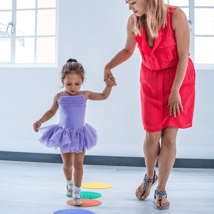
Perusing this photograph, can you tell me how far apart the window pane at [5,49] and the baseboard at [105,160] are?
1.24 m

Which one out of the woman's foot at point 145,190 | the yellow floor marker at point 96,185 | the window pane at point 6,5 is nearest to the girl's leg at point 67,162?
the yellow floor marker at point 96,185

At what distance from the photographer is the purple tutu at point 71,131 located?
1606 millimetres

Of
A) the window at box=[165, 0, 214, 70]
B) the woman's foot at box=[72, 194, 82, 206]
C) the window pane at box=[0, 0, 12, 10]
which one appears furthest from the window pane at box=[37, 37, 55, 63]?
the woman's foot at box=[72, 194, 82, 206]

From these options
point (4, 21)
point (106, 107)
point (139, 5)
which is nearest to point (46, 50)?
point (4, 21)

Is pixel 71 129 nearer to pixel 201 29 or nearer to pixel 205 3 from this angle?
pixel 201 29

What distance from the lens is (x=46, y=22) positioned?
3395 millimetres

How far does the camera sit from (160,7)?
1.47 metres

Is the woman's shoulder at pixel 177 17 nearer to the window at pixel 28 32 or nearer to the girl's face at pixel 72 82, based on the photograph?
the girl's face at pixel 72 82

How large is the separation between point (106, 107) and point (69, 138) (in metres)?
1.49

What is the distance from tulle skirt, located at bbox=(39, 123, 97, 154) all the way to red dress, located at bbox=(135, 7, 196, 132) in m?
0.37

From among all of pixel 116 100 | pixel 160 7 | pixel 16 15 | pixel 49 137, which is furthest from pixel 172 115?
pixel 16 15

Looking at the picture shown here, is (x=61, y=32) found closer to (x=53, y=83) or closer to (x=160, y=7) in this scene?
(x=53, y=83)

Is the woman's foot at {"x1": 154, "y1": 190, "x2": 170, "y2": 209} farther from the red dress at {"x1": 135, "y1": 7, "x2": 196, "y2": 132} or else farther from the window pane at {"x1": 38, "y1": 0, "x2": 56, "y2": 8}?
the window pane at {"x1": 38, "y1": 0, "x2": 56, "y2": 8}

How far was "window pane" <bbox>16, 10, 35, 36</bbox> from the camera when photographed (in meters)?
3.45
